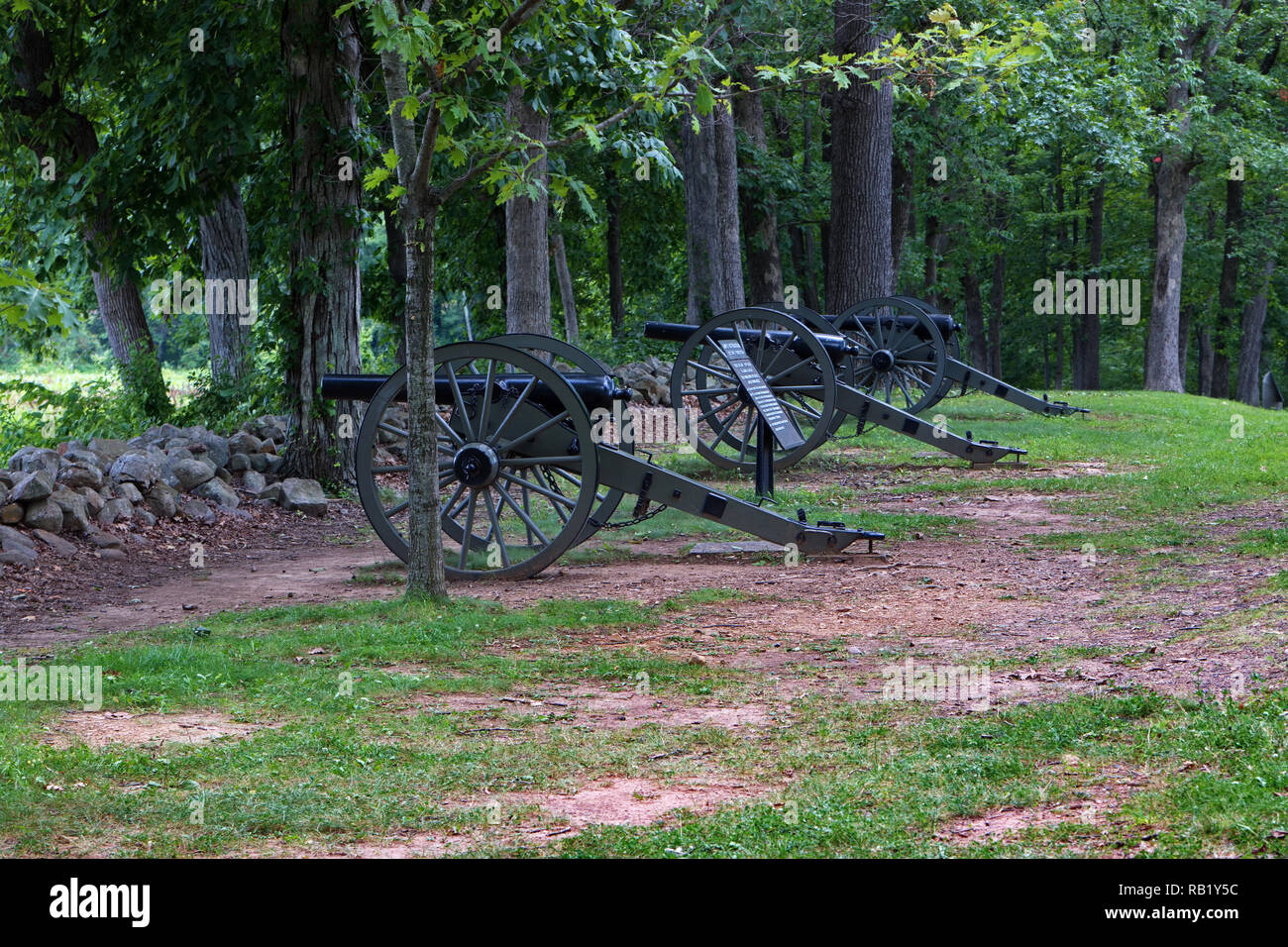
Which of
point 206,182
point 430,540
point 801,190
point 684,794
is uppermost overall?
point 801,190

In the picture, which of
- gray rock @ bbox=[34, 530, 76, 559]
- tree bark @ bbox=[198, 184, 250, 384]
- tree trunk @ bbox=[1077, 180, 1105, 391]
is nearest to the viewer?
gray rock @ bbox=[34, 530, 76, 559]

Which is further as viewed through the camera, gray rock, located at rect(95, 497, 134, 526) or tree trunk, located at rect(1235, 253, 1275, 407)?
tree trunk, located at rect(1235, 253, 1275, 407)

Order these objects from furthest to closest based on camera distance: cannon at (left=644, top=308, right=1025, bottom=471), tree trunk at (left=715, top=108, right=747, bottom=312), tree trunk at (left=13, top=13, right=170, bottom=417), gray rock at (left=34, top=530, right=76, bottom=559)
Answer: tree trunk at (left=715, top=108, right=747, bottom=312) → tree trunk at (left=13, top=13, right=170, bottom=417) → cannon at (left=644, top=308, right=1025, bottom=471) → gray rock at (left=34, top=530, right=76, bottom=559)

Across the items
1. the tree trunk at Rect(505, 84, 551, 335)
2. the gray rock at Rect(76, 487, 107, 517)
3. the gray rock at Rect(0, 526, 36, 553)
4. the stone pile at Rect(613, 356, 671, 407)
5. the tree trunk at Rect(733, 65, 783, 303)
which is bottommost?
the gray rock at Rect(0, 526, 36, 553)

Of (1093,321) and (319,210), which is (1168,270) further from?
(319,210)

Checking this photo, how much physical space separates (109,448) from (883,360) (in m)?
9.79

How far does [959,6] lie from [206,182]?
8.75 metres

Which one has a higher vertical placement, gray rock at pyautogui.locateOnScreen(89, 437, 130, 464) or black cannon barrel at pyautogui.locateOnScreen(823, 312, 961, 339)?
black cannon barrel at pyautogui.locateOnScreen(823, 312, 961, 339)

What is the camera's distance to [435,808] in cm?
423

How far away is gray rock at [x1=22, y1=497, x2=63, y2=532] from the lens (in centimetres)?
974

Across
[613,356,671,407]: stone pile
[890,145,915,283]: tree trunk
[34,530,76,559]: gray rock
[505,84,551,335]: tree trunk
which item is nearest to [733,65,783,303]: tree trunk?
[890,145,915,283]: tree trunk

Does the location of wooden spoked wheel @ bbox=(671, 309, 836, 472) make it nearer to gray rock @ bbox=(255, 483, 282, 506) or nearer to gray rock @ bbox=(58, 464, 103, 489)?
gray rock @ bbox=(255, 483, 282, 506)

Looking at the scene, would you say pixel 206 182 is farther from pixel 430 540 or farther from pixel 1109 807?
pixel 1109 807

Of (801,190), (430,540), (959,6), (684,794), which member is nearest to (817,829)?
(684,794)
